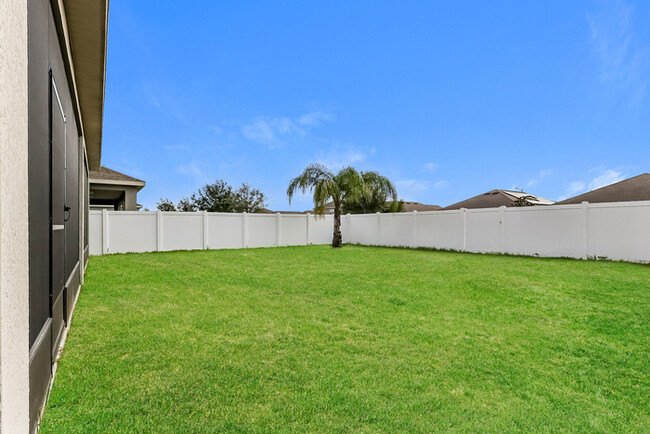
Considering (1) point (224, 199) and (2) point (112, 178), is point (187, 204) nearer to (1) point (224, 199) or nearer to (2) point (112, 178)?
(1) point (224, 199)

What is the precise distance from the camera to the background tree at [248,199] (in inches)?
1030

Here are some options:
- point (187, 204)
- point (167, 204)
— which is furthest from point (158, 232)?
point (167, 204)

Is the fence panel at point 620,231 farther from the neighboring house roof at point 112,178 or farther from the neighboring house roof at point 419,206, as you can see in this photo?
the neighboring house roof at point 419,206

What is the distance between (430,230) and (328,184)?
526 centimetres

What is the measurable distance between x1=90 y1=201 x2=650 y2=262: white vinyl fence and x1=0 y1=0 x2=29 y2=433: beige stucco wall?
12297 millimetres

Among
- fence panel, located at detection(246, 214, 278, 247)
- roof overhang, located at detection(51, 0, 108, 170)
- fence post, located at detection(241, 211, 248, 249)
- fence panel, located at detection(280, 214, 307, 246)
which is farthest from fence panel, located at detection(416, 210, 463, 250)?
roof overhang, located at detection(51, 0, 108, 170)

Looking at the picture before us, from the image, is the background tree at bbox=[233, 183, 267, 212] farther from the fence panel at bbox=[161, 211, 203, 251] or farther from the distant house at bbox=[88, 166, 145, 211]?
the fence panel at bbox=[161, 211, 203, 251]

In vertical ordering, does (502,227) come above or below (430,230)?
above

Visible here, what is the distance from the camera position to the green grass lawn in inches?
82.9

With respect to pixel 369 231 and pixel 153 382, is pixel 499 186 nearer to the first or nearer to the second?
pixel 369 231

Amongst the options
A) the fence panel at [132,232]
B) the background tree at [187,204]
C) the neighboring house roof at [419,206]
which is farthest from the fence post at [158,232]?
the neighboring house roof at [419,206]

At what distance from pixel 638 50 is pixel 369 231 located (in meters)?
12.5

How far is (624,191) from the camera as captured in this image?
12344 mm

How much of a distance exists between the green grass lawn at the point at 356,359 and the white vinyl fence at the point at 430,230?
15.3 feet
